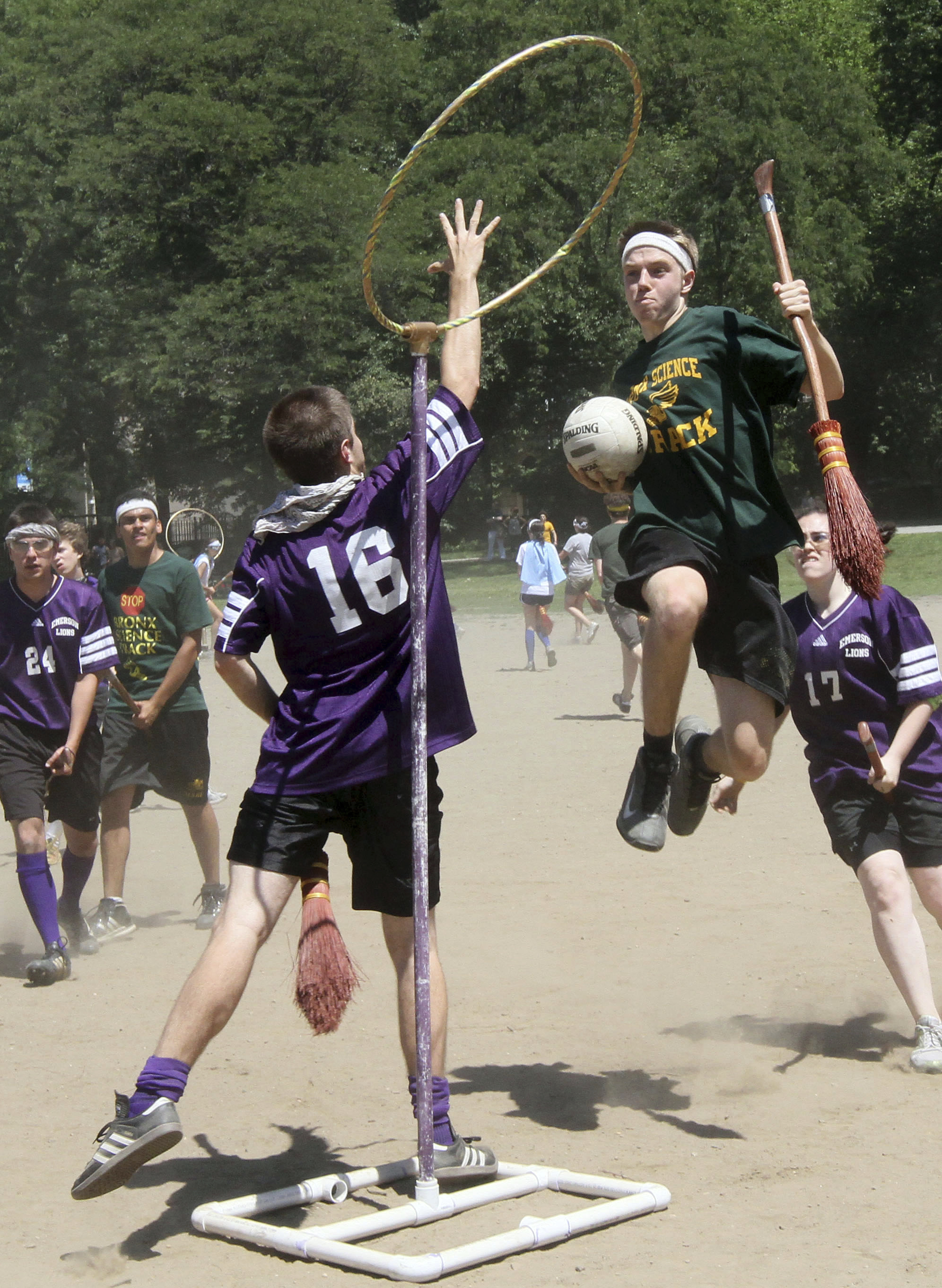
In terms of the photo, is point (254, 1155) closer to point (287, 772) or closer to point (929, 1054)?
point (287, 772)

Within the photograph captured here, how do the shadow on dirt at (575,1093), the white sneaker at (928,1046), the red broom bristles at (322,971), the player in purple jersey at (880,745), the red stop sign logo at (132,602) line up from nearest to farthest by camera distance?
the red broom bristles at (322,971), the shadow on dirt at (575,1093), the white sneaker at (928,1046), the player in purple jersey at (880,745), the red stop sign logo at (132,602)

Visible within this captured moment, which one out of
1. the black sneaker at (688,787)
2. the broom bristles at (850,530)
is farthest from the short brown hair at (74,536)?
the broom bristles at (850,530)

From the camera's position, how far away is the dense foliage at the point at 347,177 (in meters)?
36.2

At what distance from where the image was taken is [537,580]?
1769 centimetres

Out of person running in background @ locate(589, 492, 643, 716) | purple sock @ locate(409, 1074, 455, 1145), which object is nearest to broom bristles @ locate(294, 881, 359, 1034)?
purple sock @ locate(409, 1074, 455, 1145)

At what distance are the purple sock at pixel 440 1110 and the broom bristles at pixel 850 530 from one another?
1.93m

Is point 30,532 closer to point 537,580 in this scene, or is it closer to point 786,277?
point 786,277

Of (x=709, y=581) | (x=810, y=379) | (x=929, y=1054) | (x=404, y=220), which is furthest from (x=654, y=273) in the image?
(x=404, y=220)

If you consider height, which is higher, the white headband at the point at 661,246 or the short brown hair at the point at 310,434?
the white headband at the point at 661,246

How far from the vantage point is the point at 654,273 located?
4770mm

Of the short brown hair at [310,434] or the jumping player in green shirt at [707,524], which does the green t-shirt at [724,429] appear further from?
the short brown hair at [310,434]

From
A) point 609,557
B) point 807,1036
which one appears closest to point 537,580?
point 609,557

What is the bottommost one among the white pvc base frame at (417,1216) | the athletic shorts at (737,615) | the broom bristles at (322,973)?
the white pvc base frame at (417,1216)

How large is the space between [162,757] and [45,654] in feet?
3.48
